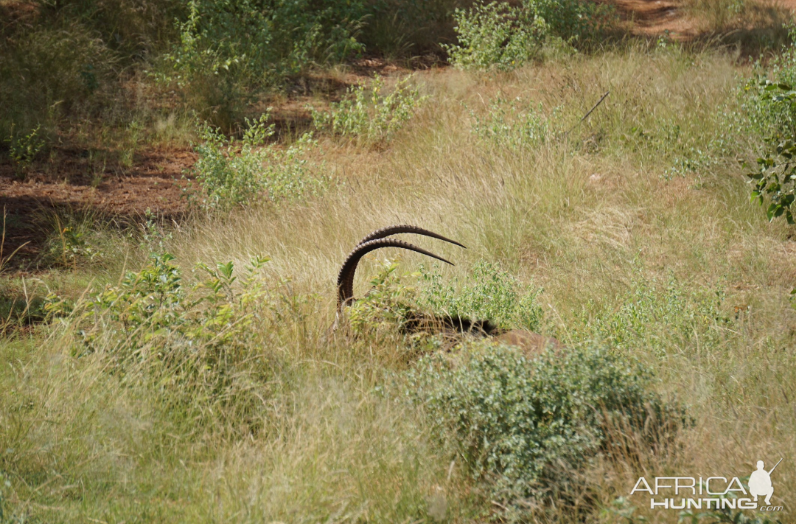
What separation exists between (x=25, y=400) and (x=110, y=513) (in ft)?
2.87

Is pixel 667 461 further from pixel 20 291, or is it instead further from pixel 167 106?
pixel 167 106

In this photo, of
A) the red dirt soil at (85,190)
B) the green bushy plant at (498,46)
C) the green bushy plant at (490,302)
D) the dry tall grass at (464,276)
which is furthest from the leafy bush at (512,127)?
the red dirt soil at (85,190)

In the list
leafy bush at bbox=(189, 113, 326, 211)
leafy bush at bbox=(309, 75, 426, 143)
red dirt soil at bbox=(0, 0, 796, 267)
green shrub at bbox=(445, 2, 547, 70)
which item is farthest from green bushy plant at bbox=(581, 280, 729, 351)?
green shrub at bbox=(445, 2, 547, 70)

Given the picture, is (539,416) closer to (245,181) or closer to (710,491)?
(710,491)

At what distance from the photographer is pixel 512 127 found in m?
7.33

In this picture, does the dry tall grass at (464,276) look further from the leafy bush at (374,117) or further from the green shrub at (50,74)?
the green shrub at (50,74)

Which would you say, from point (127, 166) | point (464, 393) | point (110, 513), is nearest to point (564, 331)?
point (464, 393)

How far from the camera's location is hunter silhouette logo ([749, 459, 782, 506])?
2271 millimetres

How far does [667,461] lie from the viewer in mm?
2424

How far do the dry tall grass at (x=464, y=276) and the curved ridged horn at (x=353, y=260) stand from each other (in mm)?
189

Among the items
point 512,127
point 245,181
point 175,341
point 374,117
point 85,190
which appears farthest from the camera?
point 374,117

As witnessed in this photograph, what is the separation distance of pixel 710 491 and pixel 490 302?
77.2 inches

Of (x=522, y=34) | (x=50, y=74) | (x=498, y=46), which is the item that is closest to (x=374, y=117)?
(x=498, y=46)

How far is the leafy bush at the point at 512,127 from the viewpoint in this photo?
6934 millimetres
